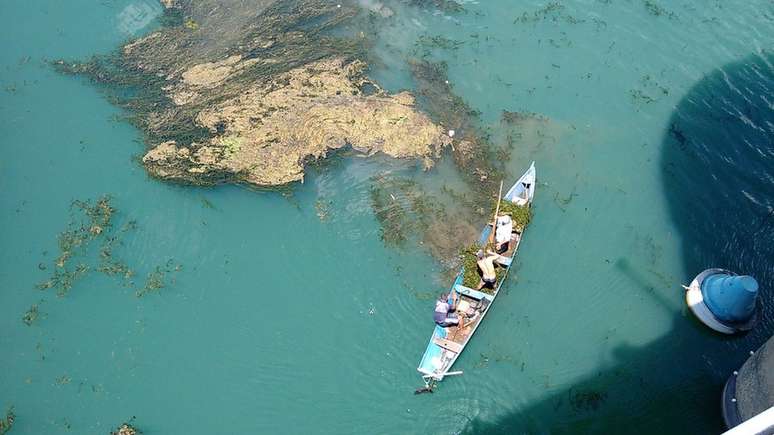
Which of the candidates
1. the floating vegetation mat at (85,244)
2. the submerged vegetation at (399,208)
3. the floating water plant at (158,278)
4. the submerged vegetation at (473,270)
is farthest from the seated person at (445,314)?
the floating vegetation mat at (85,244)

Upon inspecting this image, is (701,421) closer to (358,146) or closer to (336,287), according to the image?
(336,287)

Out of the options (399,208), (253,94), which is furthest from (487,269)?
(253,94)

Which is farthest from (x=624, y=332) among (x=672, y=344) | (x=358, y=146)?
(x=358, y=146)

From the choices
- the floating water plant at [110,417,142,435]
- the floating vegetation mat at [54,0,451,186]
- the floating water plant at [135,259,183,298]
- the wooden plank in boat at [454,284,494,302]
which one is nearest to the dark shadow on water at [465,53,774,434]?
the wooden plank in boat at [454,284,494,302]

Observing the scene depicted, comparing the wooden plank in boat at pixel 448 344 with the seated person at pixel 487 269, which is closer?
the wooden plank in boat at pixel 448 344

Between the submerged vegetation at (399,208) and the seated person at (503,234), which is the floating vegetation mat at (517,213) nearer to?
the seated person at (503,234)
